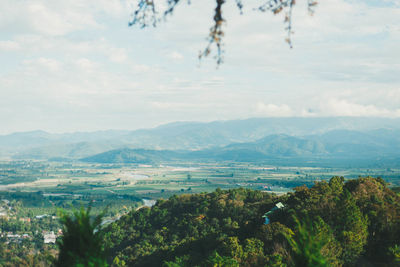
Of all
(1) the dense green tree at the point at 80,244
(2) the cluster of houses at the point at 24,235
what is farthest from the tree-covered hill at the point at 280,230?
(2) the cluster of houses at the point at 24,235

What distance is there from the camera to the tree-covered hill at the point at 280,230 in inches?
686

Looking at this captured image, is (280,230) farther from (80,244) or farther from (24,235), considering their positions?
(24,235)

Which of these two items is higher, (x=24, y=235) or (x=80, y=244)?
(x=80, y=244)

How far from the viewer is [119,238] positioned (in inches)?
1850

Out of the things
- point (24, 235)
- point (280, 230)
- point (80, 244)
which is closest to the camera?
point (80, 244)

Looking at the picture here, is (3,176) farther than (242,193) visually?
Yes

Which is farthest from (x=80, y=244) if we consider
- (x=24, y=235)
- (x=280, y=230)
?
(x=24, y=235)

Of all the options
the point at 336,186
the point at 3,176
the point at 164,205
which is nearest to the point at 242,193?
the point at 164,205

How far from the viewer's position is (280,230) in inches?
870

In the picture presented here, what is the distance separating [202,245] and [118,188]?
111171 millimetres

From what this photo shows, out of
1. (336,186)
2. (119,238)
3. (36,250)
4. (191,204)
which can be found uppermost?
(336,186)

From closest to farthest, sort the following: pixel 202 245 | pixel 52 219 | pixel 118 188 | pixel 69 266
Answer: pixel 69 266
pixel 202 245
pixel 52 219
pixel 118 188

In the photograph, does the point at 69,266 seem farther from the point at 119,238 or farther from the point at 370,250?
the point at 119,238

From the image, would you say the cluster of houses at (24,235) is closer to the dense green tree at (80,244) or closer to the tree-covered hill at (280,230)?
the tree-covered hill at (280,230)
